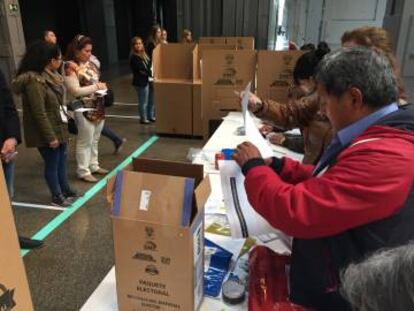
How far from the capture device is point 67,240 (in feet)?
7.72

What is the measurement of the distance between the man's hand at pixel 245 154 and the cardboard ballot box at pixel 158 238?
0.42 ft

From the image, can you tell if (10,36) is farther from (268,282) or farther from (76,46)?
(268,282)

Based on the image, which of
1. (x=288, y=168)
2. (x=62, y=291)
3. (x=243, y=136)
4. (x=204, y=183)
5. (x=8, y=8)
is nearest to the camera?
(x=204, y=183)

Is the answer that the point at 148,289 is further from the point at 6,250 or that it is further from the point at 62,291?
the point at 62,291

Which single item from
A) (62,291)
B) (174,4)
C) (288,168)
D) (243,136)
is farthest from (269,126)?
(174,4)

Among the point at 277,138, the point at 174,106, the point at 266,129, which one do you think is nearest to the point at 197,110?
the point at 174,106

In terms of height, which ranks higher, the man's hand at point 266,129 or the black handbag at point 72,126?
the man's hand at point 266,129

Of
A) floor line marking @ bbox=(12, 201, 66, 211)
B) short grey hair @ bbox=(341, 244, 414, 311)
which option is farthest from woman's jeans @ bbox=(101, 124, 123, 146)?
short grey hair @ bbox=(341, 244, 414, 311)

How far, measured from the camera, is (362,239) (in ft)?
2.37

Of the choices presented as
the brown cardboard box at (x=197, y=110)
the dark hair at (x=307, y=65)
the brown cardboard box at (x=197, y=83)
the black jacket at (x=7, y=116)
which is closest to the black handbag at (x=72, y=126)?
the black jacket at (x=7, y=116)

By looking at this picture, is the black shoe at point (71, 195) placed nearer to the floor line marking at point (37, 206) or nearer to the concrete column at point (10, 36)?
the floor line marking at point (37, 206)

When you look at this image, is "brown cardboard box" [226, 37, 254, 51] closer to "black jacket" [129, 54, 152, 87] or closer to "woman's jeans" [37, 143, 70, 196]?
"black jacket" [129, 54, 152, 87]

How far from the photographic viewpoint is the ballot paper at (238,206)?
3.39 ft

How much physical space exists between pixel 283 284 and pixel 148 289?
0.35m
